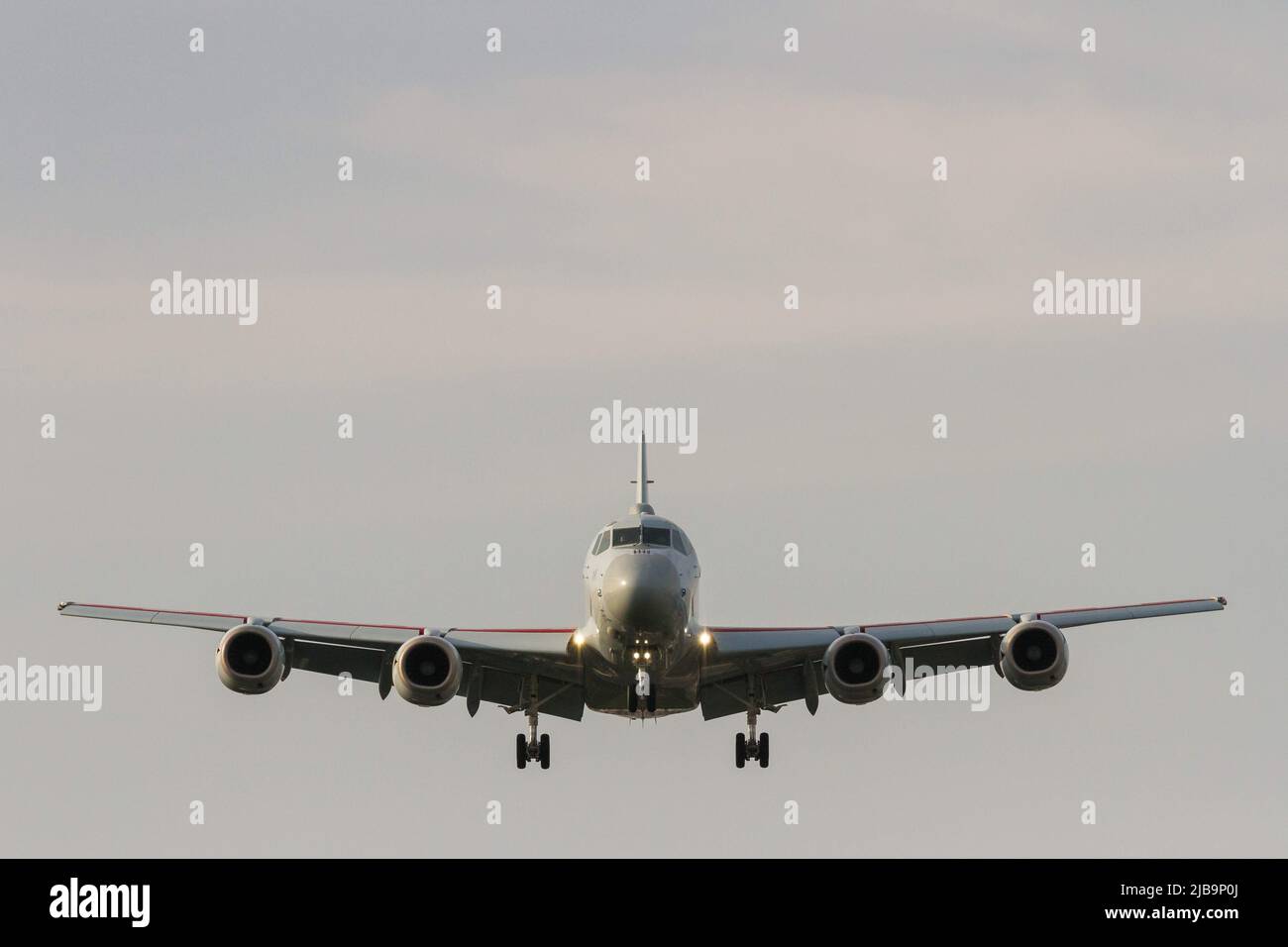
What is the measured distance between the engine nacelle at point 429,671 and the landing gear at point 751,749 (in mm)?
10951

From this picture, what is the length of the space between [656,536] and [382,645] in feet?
30.5

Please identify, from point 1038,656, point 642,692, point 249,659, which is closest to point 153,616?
point 249,659

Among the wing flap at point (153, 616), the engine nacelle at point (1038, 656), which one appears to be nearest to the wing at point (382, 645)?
the wing flap at point (153, 616)

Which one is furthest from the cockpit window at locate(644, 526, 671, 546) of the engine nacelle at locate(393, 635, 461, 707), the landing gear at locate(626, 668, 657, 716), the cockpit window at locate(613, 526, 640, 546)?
the engine nacelle at locate(393, 635, 461, 707)

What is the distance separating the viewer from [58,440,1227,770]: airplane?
226 feet

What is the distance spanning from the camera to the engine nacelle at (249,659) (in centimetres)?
7181

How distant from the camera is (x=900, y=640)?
243 ft

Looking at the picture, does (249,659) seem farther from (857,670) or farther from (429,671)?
(857,670)

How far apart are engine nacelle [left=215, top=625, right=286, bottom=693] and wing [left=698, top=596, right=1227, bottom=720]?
1163cm

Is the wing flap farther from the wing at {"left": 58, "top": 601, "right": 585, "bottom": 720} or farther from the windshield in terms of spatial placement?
the windshield
